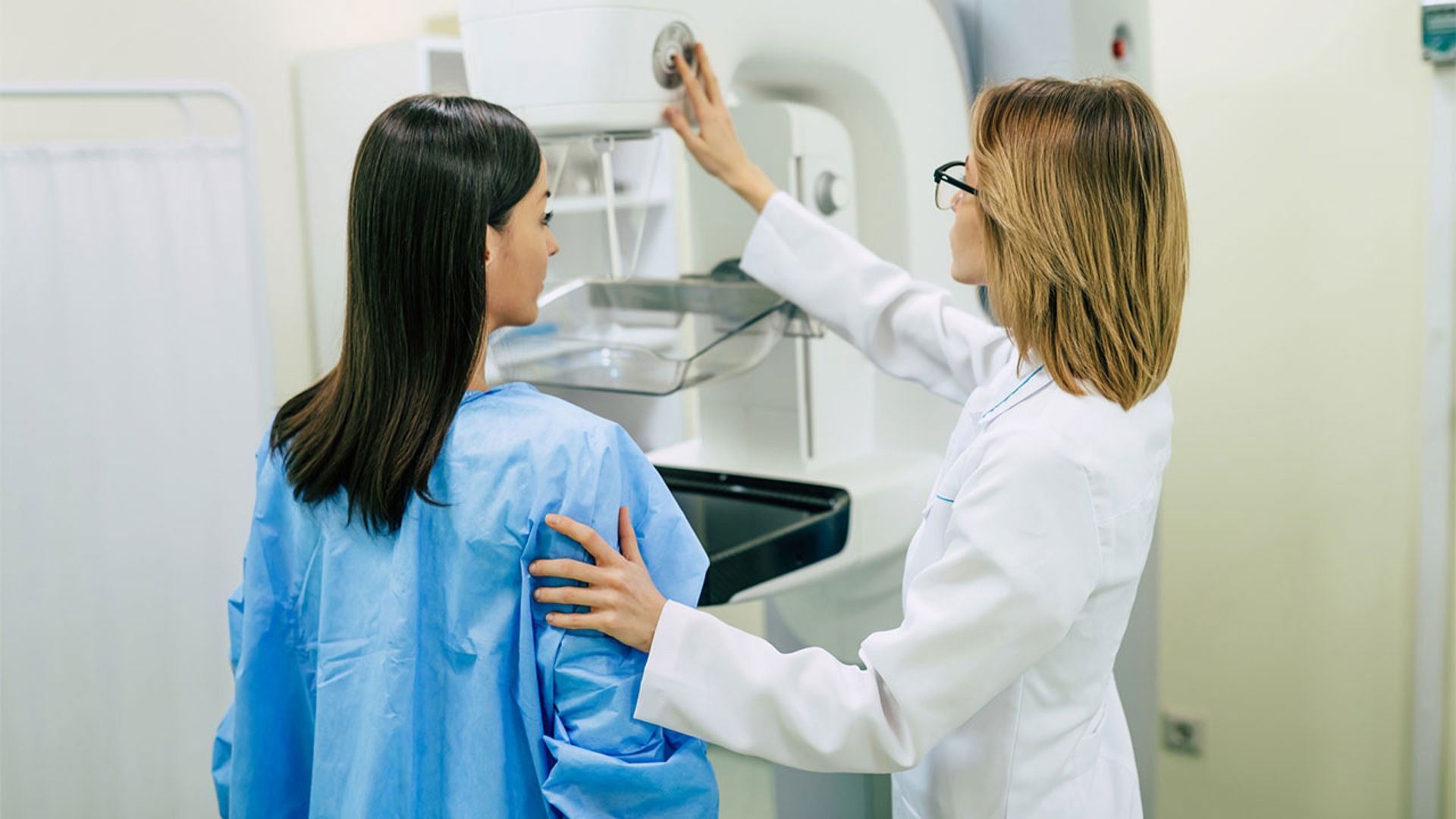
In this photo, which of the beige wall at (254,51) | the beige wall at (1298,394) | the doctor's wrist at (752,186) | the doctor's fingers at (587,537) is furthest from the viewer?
the beige wall at (254,51)

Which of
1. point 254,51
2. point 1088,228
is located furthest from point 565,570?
point 254,51

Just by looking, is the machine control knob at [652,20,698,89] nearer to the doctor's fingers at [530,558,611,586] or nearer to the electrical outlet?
the doctor's fingers at [530,558,611,586]

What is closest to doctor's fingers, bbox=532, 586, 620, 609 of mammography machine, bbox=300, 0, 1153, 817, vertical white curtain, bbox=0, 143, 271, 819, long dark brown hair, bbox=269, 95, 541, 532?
long dark brown hair, bbox=269, 95, 541, 532

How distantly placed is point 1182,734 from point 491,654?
1.68 m

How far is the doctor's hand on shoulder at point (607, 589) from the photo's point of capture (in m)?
0.85

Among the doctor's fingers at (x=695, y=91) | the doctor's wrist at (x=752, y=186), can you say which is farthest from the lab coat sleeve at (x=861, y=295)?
the doctor's fingers at (x=695, y=91)

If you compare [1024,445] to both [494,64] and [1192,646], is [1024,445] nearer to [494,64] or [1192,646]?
[494,64]

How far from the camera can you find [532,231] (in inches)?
37.0

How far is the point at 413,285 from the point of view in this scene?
0.89 metres

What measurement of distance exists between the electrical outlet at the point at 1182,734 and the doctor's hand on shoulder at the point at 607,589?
1.57 m

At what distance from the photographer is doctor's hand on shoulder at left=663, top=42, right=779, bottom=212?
1.17 metres

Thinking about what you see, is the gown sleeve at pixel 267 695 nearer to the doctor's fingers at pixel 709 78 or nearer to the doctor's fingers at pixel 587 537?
the doctor's fingers at pixel 587 537

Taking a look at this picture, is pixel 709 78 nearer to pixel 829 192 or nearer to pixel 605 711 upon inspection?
pixel 829 192

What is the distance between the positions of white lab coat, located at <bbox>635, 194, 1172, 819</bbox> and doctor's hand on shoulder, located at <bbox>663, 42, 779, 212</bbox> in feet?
1.36
